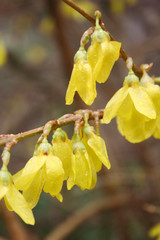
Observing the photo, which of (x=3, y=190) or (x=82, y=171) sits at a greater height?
(x=3, y=190)

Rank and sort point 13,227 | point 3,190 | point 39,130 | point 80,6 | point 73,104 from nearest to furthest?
1. point 3,190
2. point 39,130
3. point 13,227
4. point 73,104
5. point 80,6

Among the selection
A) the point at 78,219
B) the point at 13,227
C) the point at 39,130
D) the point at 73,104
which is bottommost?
the point at 78,219

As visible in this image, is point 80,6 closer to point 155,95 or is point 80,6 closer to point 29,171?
point 155,95

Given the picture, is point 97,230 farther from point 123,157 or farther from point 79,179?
point 79,179

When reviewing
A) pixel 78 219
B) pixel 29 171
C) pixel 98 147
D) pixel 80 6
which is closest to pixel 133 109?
pixel 98 147

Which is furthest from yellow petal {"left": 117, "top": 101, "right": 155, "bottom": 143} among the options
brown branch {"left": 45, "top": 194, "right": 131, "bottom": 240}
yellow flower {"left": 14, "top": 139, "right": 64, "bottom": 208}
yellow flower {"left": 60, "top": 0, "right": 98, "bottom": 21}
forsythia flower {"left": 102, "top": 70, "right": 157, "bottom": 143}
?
yellow flower {"left": 60, "top": 0, "right": 98, "bottom": 21}

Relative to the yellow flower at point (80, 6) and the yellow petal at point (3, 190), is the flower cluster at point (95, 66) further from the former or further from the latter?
the yellow flower at point (80, 6)

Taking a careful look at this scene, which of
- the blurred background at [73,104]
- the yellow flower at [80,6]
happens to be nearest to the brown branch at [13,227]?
the blurred background at [73,104]
